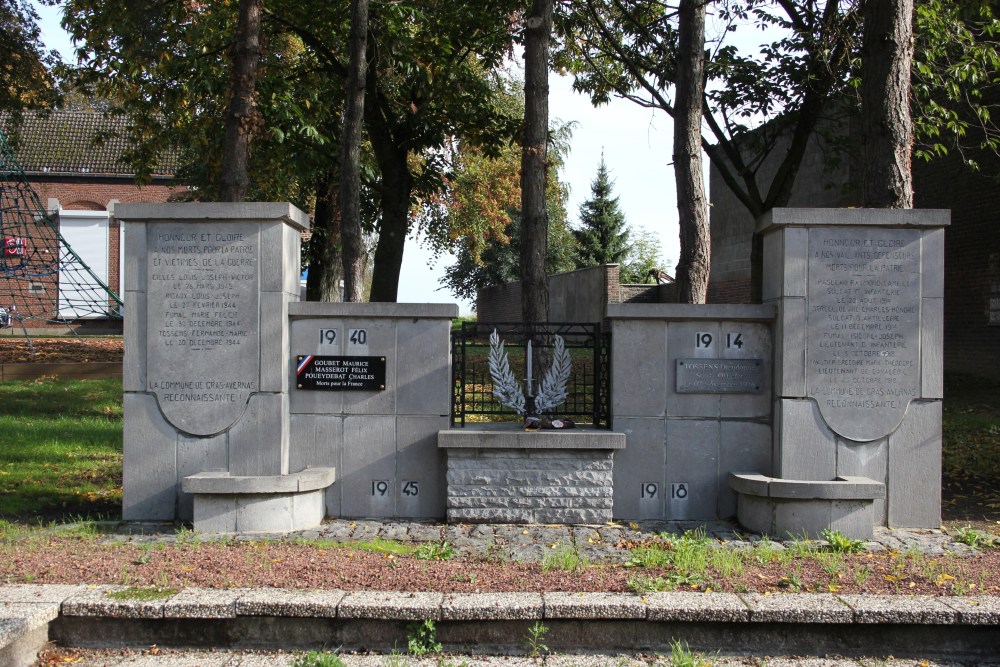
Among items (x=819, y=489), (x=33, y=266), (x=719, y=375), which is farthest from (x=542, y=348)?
(x=33, y=266)

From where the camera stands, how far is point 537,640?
5.09m

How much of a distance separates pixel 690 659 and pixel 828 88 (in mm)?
13088

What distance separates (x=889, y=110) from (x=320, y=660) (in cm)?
737

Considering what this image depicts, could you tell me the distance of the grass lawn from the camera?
828 centimetres

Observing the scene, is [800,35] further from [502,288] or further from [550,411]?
[502,288]

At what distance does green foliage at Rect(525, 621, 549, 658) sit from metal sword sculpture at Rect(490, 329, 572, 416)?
127 inches

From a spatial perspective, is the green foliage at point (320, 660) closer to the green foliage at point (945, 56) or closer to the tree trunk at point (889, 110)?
the tree trunk at point (889, 110)

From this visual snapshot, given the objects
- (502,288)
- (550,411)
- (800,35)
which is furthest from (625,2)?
(502,288)

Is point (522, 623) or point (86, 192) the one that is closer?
point (522, 623)

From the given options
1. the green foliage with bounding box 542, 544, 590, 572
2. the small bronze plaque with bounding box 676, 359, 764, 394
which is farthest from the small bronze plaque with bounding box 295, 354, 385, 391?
the small bronze plaque with bounding box 676, 359, 764, 394

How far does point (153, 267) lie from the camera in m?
7.69

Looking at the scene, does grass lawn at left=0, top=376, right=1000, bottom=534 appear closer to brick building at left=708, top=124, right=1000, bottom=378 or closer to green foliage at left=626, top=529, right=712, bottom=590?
brick building at left=708, top=124, right=1000, bottom=378

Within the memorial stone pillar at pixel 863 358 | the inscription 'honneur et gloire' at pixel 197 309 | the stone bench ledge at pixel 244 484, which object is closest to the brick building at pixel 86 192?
the inscription 'honneur et gloire' at pixel 197 309

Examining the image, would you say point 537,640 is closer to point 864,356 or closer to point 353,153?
point 864,356
